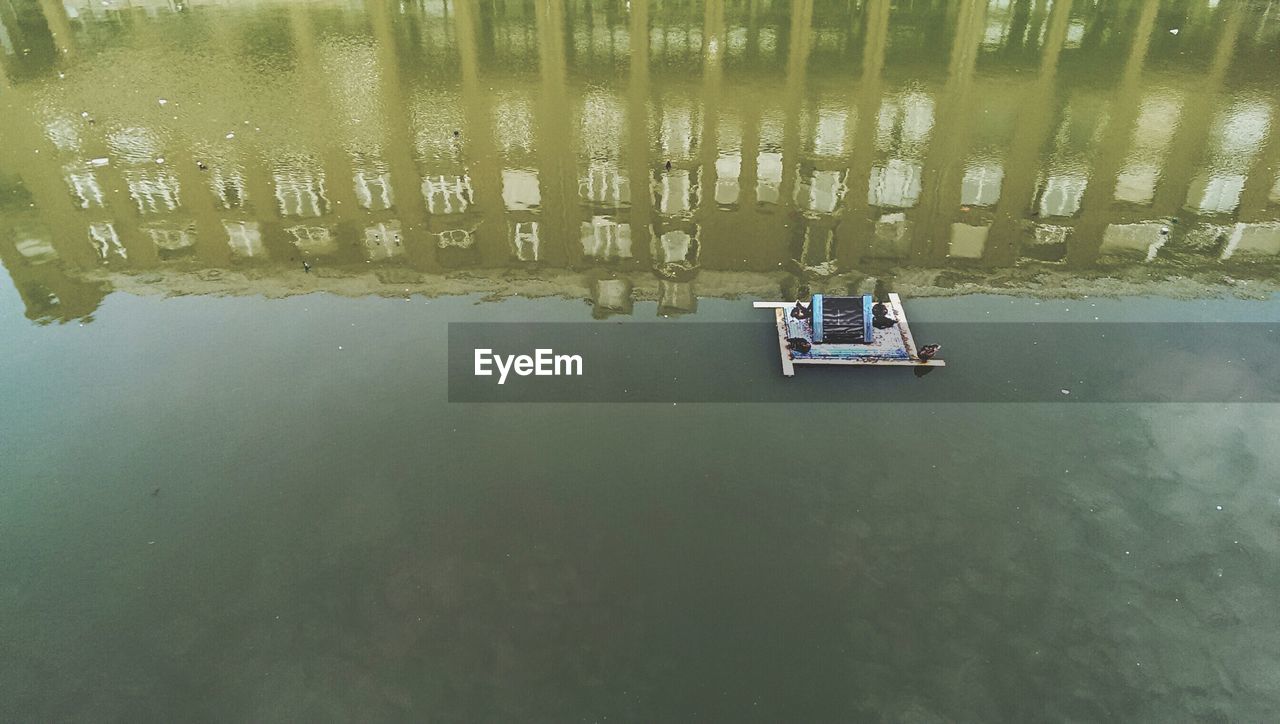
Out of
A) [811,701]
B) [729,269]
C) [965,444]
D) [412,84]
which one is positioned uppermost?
[412,84]

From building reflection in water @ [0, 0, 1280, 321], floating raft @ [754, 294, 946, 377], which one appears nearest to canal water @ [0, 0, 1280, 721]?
building reflection in water @ [0, 0, 1280, 321]

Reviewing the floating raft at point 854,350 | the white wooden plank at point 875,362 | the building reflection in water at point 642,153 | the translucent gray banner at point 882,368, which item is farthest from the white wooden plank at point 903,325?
the building reflection in water at point 642,153

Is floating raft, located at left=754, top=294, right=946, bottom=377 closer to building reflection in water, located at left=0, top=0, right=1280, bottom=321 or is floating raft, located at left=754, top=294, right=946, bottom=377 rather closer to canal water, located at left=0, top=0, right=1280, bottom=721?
canal water, located at left=0, top=0, right=1280, bottom=721

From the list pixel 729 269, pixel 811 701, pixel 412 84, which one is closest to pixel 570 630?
pixel 811 701

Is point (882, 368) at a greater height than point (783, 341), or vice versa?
point (783, 341)

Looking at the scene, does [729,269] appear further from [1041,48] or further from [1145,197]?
[1041,48]

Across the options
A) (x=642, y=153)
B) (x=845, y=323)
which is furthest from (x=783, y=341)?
(x=642, y=153)

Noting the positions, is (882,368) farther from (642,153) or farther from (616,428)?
(642,153)
